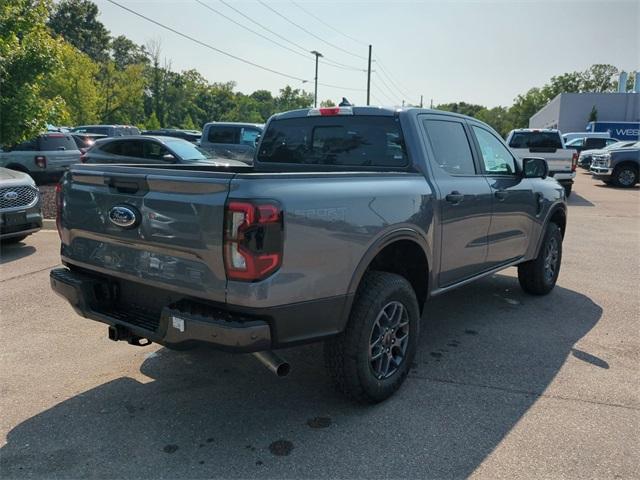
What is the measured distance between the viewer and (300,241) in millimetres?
2715

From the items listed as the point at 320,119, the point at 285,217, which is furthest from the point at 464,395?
the point at 320,119

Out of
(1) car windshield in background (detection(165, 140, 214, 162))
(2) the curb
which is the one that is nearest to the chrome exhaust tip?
(2) the curb

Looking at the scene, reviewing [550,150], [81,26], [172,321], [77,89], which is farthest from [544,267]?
[81,26]

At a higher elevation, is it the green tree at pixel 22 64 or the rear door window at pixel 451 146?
the green tree at pixel 22 64

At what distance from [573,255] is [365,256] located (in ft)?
20.5

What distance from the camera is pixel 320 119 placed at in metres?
4.31

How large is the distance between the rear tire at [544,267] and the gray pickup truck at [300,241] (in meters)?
1.38

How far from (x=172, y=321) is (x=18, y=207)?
5.84m

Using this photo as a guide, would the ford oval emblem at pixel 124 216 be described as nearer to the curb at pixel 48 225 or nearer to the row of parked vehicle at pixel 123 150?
the row of parked vehicle at pixel 123 150

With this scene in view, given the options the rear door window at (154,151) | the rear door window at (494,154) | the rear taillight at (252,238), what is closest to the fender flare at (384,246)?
the rear taillight at (252,238)

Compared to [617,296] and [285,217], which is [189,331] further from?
[617,296]

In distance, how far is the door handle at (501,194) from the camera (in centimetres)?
467

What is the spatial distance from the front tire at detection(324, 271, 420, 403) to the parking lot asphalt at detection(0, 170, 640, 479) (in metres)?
0.17

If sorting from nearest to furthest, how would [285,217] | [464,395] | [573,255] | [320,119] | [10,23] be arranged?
[285,217], [464,395], [320,119], [573,255], [10,23]
